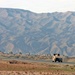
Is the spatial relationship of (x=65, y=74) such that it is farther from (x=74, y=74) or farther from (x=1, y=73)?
(x=1, y=73)

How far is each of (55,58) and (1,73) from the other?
71.9 meters

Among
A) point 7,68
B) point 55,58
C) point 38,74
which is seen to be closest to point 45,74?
point 38,74

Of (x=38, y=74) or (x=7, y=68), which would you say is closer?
(x=38, y=74)

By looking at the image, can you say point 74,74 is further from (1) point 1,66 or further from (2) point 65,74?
(1) point 1,66

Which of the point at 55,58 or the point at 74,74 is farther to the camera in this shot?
the point at 55,58

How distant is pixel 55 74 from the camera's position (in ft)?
227

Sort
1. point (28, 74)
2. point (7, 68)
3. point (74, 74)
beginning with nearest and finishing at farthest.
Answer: point (28, 74), point (74, 74), point (7, 68)

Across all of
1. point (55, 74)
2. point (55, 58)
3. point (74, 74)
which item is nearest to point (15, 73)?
point (55, 74)

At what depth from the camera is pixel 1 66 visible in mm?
82812

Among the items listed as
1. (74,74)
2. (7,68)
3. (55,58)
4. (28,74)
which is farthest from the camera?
(55,58)

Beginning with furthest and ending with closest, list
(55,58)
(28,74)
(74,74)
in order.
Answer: (55,58)
(74,74)
(28,74)

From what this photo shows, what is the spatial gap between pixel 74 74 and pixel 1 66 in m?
20.3

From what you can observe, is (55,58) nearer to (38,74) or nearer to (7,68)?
(7,68)

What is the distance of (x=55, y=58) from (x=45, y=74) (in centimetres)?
6975
